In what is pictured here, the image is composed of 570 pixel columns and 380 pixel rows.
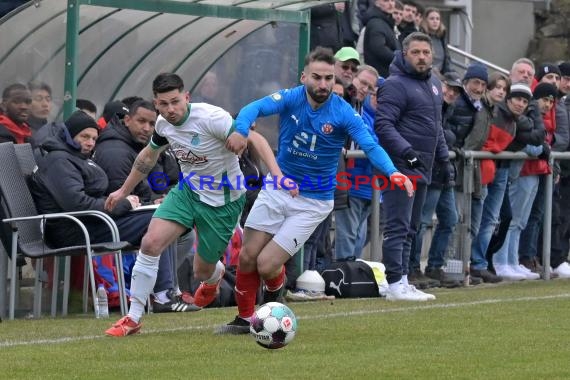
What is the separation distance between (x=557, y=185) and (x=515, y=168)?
1249mm

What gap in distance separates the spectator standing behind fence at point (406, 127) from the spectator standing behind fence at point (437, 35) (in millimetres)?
4247

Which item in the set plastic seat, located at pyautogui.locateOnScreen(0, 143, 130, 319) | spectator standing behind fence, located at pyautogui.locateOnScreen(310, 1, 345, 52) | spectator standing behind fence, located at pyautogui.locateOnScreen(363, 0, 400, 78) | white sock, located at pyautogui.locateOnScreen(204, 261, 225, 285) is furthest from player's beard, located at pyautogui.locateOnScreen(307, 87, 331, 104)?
spectator standing behind fence, located at pyautogui.locateOnScreen(310, 1, 345, 52)

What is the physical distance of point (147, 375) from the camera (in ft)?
27.0

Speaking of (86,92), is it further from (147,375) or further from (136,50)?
(147,375)

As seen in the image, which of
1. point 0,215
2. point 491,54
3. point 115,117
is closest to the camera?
point 0,215

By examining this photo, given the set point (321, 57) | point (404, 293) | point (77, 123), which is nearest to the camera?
point (321, 57)

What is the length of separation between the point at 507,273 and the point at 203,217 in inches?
247

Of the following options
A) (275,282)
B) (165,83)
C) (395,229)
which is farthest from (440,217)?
(165,83)

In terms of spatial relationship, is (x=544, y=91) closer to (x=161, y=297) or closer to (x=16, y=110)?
(x=161, y=297)

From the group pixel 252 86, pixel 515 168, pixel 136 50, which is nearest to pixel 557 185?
pixel 515 168

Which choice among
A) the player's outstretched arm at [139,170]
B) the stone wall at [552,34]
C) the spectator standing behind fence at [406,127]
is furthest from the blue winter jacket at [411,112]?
the stone wall at [552,34]

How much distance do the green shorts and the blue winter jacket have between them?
286 cm

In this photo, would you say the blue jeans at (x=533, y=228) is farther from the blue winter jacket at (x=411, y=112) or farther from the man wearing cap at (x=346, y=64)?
the blue winter jacket at (x=411, y=112)

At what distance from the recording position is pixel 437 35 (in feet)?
59.9
